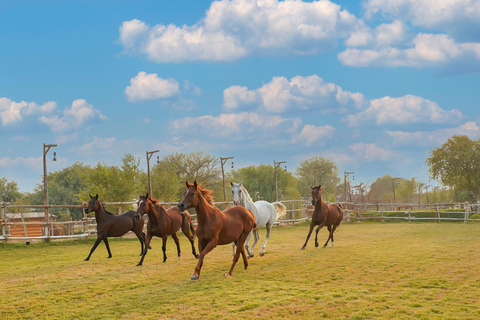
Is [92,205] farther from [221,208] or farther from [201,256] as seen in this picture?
[221,208]

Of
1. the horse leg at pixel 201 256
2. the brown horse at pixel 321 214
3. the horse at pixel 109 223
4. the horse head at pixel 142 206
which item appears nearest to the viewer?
the horse leg at pixel 201 256

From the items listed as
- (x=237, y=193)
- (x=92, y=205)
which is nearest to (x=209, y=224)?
(x=237, y=193)

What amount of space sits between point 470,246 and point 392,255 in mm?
3703

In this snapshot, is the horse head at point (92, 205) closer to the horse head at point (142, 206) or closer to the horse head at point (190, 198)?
the horse head at point (142, 206)

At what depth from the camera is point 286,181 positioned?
75.5 m

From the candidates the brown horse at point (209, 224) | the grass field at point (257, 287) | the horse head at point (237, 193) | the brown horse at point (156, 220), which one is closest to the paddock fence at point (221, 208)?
the grass field at point (257, 287)

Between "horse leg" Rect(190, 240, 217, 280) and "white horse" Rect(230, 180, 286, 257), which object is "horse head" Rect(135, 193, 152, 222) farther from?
"horse leg" Rect(190, 240, 217, 280)

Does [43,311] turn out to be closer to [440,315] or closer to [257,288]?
[257,288]

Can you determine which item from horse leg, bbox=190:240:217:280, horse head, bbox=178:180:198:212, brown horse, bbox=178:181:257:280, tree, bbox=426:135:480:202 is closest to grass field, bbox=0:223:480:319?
horse leg, bbox=190:240:217:280

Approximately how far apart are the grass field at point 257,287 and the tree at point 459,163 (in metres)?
36.6

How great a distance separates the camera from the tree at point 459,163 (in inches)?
1736

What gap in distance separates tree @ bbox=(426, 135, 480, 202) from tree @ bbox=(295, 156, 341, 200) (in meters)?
37.7

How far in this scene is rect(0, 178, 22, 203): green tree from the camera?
77944mm

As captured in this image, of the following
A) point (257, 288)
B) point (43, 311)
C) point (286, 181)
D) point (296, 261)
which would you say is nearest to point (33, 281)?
point (43, 311)
